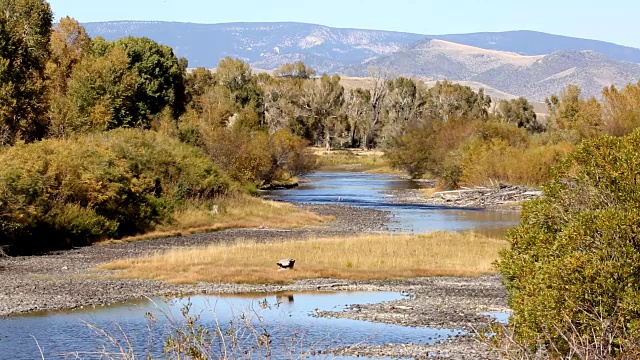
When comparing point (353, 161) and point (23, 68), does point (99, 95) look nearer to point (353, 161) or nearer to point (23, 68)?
point (23, 68)

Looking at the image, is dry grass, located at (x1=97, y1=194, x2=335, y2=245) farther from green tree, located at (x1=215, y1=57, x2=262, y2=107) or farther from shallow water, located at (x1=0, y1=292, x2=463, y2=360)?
green tree, located at (x1=215, y1=57, x2=262, y2=107)

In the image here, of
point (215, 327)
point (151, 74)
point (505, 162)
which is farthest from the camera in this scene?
point (151, 74)

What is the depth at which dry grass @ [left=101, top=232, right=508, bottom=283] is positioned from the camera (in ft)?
126

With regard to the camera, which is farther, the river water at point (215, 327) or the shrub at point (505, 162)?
the shrub at point (505, 162)

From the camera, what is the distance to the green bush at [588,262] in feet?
53.3

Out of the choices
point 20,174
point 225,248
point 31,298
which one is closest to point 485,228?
point 225,248

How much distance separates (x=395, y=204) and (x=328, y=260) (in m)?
39.0

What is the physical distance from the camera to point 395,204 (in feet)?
267

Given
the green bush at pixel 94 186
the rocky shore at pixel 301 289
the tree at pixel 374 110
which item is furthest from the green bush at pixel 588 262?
the tree at pixel 374 110

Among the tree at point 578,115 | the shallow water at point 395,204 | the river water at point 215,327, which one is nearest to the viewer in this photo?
the river water at point 215,327

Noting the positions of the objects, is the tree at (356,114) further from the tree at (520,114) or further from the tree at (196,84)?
the tree at (520,114)

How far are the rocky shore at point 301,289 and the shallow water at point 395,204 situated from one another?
21179 mm

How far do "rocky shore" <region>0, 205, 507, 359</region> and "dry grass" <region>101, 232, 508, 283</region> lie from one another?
53.7 inches

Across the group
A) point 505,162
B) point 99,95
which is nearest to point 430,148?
point 505,162
